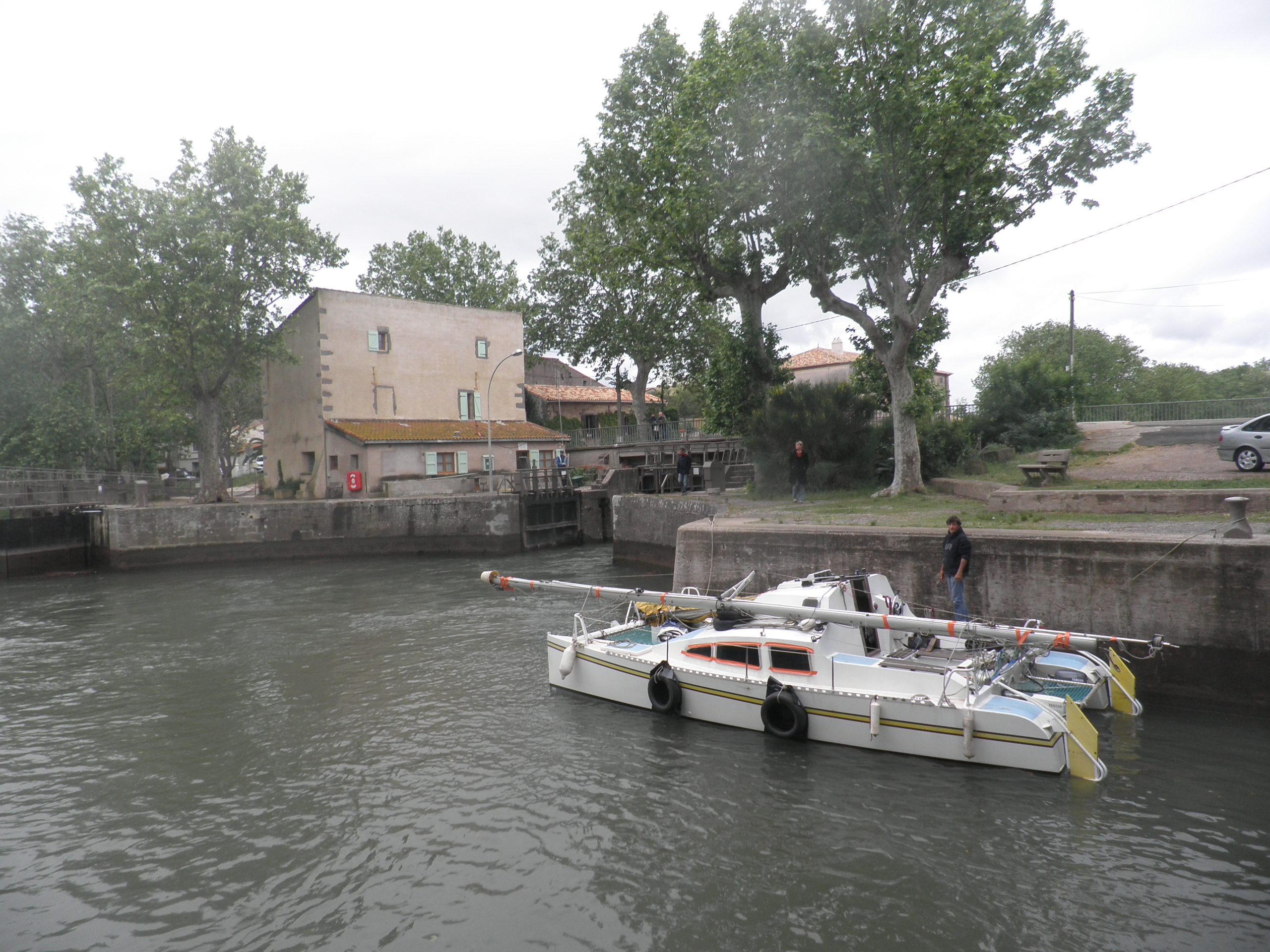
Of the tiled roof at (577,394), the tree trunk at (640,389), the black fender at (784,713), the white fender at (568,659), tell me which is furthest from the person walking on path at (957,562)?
the tiled roof at (577,394)

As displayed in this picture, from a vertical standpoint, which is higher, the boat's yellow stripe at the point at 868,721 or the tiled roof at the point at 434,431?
the tiled roof at the point at 434,431

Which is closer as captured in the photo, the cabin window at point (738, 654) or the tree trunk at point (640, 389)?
the cabin window at point (738, 654)

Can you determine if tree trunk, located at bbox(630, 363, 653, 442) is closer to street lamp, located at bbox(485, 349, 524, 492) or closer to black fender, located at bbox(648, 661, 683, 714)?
street lamp, located at bbox(485, 349, 524, 492)

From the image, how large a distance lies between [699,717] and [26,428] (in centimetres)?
4371

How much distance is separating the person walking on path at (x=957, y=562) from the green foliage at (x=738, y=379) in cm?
1567

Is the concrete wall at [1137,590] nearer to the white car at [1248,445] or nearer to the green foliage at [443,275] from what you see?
the white car at [1248,445]

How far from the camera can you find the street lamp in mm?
36781

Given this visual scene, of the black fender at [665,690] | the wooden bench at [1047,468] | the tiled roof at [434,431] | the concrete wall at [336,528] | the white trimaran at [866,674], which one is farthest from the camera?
the tiled roof at [434,431]

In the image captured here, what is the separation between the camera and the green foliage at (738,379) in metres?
28.8

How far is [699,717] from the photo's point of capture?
11.9 meters

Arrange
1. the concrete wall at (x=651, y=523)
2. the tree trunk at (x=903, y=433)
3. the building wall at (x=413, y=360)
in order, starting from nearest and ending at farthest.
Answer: the tree trunk at (x=903, y=433), the concrete wall at (x=651, y=523), the building wall at (x=413, y=360)

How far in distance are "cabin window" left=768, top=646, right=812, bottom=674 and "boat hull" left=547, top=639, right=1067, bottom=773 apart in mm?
282

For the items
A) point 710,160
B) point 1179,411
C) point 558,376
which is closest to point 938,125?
point 710,160

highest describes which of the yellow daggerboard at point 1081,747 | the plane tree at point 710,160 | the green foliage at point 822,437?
the plane tree at point 710,160
